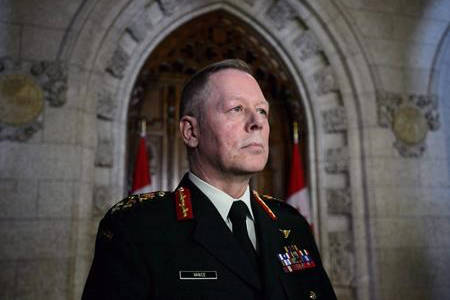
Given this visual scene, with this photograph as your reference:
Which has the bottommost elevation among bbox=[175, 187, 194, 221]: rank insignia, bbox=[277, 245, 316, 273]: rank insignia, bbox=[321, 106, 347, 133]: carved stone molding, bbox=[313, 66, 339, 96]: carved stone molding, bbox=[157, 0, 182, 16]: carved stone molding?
bbox=[277, 245, 316, 273]: rank insignia

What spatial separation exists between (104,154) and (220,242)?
8.47ft

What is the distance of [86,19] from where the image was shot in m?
3.31

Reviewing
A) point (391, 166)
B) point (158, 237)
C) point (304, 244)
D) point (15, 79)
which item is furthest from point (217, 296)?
point (391, 166)

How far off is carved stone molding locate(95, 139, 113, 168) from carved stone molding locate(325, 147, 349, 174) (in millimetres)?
2237

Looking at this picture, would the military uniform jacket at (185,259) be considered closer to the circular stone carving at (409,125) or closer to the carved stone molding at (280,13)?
the circular stone carving at (409,125)

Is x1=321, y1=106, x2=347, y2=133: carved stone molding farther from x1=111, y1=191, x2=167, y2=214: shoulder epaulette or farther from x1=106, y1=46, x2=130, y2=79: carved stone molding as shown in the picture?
x1=111, y1=191, x2=167, y2=214: shoulder epaulette

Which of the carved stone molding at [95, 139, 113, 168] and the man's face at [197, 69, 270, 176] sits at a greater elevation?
the carved stone molding at [95, 139, 113, 168]

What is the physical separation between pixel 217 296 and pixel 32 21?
125 inches

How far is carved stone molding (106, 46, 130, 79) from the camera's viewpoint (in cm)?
348

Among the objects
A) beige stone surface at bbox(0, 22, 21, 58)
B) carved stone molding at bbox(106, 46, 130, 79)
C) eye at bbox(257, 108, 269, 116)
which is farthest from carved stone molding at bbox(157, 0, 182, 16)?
eye at bbox(257, 108, 269, 116)

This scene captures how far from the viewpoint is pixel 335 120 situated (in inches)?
159

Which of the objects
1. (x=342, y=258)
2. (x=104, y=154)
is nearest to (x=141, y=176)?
(x=104, y=154)

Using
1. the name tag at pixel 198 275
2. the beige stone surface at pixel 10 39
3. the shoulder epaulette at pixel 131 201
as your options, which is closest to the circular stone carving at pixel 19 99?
A: the beige stone surface at pixel 10 39

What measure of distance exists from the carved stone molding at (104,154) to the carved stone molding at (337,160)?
2.24m
